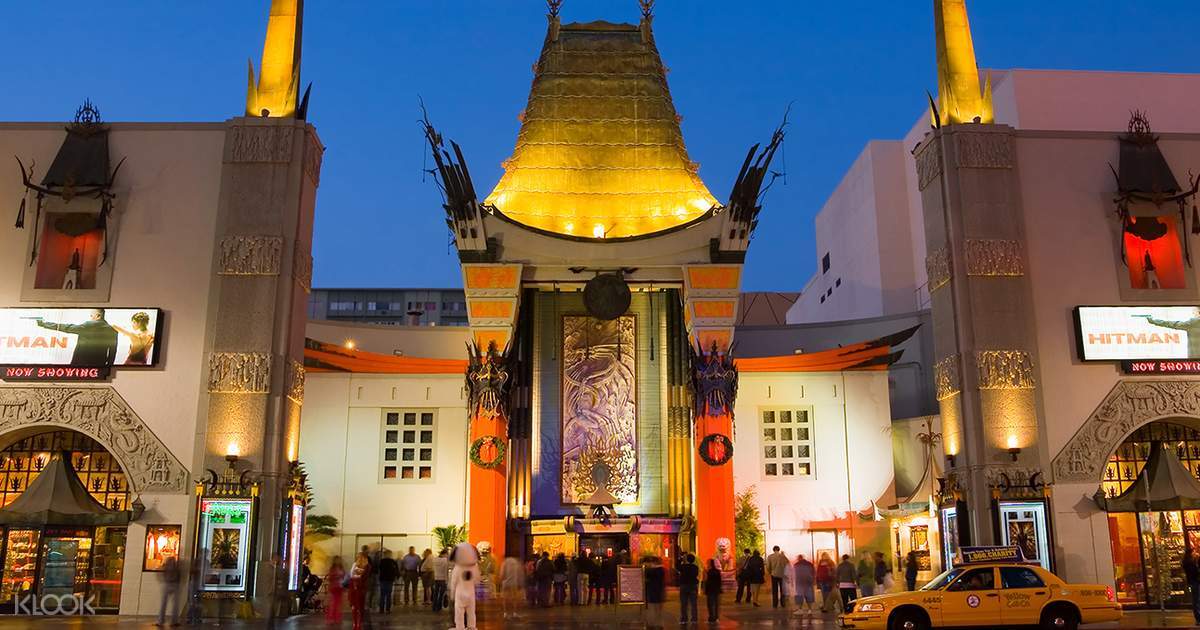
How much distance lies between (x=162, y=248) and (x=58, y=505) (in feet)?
16.4

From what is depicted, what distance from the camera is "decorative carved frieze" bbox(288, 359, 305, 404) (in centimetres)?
1927

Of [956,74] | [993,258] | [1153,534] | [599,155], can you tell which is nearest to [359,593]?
[993,258]

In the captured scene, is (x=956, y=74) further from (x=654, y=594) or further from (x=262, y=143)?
(x=262, y=143)

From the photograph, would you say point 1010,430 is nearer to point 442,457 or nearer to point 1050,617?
point 1050,617

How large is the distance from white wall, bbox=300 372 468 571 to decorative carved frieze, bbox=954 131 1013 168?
15.4 m

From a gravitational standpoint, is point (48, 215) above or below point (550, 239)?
below

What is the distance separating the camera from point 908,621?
534 inches

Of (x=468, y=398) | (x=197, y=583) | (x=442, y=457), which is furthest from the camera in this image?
(x=442, y=457)

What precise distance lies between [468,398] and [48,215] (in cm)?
1121

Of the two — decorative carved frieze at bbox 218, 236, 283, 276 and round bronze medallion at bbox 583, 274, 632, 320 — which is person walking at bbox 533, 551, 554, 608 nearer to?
round bronze medallion at bbox 583, 274, 632, 320

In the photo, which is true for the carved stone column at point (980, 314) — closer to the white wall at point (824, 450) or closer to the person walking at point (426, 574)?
the white wall at point (824, 450)

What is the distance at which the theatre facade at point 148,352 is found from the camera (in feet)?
59.7

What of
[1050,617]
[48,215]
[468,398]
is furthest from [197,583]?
[1050,617]

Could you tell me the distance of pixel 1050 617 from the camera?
13617mm
